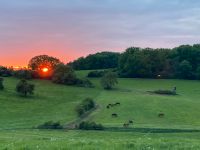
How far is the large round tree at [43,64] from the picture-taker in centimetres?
14212

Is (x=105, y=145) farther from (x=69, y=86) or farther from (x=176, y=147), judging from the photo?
(x=69, y=86)

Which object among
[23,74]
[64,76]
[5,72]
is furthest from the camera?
[5,72]

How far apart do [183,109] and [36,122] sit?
98.6 ft

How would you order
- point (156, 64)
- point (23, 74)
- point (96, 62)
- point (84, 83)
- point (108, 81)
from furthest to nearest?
point (96, 62)
point (156, 64)
point (23, 74)
point (84, 83)
point (108, 81)

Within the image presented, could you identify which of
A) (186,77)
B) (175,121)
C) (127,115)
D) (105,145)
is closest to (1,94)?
(127,115)

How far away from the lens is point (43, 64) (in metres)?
149

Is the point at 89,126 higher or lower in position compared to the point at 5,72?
lower

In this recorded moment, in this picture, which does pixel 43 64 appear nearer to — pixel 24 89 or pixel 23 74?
pixel 23 74

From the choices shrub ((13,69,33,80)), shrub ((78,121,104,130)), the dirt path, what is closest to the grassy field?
the dirt path

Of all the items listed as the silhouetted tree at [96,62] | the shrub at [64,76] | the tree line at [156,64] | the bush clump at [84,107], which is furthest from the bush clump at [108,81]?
the silhouetted tree at [96,62]

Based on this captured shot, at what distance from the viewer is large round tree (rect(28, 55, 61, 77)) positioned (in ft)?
466

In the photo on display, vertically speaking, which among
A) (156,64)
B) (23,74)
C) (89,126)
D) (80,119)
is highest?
(156,64)

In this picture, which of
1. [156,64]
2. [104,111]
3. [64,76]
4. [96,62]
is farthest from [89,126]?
[96,62]

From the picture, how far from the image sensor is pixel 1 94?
107 metres
